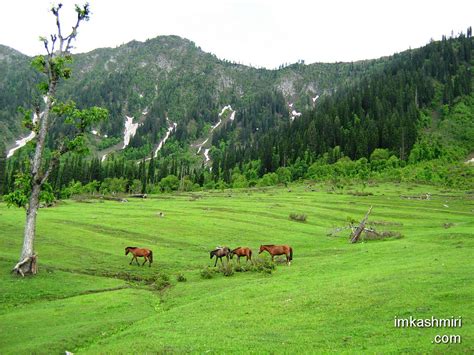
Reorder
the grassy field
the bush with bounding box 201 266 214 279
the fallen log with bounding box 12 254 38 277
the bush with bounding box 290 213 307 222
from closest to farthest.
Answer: the grassy field
the fallen log with bounding box 12 254 38 277
the bush with bounding box 201 266 214 279
the bush with bounding box 290 213 307 222

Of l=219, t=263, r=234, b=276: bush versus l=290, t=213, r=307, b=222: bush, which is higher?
l=290, t=213, r=307, b=222: bush

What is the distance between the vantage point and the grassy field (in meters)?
15.2

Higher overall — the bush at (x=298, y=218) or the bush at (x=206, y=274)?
the bush at (x=298, y=218)

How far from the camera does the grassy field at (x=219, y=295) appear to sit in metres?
15.2

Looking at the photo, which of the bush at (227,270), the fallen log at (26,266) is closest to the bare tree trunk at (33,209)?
the fallen log at (26,266)

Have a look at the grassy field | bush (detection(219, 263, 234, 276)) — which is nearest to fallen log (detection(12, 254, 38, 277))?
the grassy field

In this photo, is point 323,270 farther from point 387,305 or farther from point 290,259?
point 387,305

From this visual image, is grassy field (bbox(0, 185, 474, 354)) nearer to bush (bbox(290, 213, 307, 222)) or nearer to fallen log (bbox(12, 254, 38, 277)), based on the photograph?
fallen log (bbox(12, 254, 38, 277))

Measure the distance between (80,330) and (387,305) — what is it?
14.4 meters

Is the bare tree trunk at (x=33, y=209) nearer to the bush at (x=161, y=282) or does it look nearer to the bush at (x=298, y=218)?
the bush at (x=161, y=282)

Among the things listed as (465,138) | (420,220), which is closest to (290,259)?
(420,220)

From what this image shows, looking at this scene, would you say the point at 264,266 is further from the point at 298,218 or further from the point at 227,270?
the point at 298,218

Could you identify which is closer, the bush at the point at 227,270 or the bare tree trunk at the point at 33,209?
the bare tree trunk at the point at 33,209

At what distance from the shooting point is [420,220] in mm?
62500
